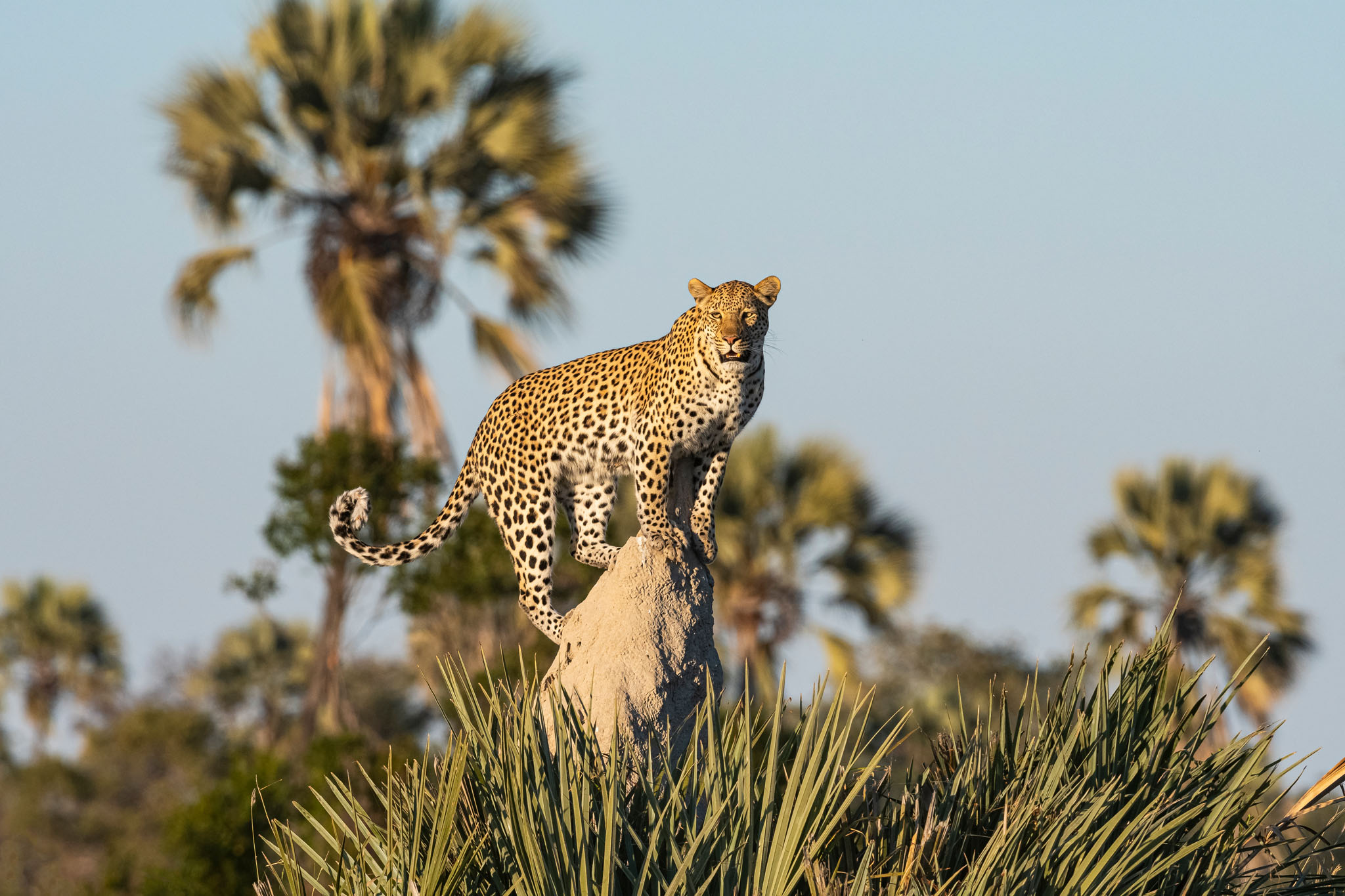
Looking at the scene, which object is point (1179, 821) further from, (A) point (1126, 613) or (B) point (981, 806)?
(A) point (1126, 613)

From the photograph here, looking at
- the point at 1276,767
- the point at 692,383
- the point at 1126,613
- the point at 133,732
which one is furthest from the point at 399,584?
the point at 133,732

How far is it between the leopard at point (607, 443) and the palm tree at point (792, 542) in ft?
49.5

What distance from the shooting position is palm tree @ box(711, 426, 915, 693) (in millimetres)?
23953

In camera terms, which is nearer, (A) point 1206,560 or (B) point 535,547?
(B) point 535,547

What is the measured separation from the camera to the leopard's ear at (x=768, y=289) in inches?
307

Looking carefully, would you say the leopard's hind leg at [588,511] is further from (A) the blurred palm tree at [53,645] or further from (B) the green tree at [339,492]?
(A) the blurred palm tree at [53,645]

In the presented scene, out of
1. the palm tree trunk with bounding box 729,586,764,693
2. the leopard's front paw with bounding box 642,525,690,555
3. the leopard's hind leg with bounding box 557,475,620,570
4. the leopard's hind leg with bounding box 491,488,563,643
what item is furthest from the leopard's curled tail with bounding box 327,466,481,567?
the palm tree trunk with bounding box 729,586,764,693

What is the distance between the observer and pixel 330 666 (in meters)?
21.5

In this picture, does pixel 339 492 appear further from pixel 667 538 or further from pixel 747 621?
pixel 667 538

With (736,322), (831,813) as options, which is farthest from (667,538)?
(831,813)

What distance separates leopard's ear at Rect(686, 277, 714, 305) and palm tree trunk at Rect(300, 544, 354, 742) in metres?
13.7

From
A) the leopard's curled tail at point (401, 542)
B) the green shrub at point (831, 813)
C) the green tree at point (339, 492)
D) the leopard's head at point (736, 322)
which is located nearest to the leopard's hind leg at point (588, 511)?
the leopard's curled tail at point (401, 542)

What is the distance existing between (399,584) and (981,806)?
47.7 feet

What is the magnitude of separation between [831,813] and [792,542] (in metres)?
18.4
